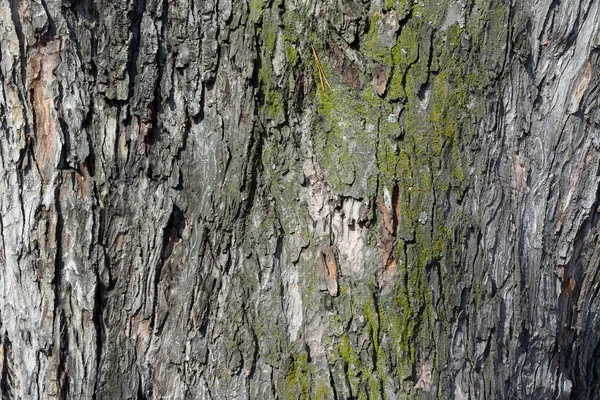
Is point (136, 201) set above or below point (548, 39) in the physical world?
below

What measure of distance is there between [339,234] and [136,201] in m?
0.66

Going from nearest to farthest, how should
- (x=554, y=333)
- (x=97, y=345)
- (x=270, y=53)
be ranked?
1. (x=270, y=53)
2. (x=97, y=345)
3. (x=554, y=333)

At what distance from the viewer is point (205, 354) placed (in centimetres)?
201

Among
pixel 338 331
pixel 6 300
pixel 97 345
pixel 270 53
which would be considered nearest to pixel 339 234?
pixel 338 331

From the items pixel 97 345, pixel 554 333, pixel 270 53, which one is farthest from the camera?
pixel 554 333

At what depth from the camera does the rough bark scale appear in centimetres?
186

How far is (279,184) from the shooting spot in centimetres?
192

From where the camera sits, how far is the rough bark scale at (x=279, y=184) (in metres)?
1.86

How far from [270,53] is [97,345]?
110cm

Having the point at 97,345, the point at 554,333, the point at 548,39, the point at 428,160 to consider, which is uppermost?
the point at 548,39

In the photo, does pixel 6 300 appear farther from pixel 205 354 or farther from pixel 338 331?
pixel 338 331

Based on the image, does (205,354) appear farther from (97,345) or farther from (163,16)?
(163,16)

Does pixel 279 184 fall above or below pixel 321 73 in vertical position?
below

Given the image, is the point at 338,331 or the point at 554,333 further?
the point at 554,333
